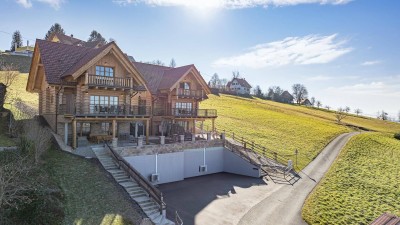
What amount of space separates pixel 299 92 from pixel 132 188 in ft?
394

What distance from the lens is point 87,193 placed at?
17.2 m

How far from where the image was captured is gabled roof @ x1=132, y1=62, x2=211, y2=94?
3375 centimetres

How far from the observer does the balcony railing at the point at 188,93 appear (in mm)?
33912

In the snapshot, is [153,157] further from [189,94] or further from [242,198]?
[189,94]

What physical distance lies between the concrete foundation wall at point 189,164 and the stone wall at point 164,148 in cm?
32

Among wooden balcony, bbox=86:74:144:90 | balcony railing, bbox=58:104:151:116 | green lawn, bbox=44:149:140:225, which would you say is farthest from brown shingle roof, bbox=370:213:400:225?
wooden balcony, bbox=86:74:144:90

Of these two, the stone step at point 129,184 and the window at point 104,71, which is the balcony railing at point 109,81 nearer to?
the window at point 104,71

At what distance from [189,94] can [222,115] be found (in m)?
24.5

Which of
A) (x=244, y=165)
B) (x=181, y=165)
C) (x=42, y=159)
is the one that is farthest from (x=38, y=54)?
(x=244, y=165)

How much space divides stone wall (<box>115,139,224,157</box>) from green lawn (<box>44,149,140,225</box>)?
9.59 feet

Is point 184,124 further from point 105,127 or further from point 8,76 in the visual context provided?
point 8,76

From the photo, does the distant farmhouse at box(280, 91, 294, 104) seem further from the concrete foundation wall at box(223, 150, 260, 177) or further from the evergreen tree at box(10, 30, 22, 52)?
the evergreen tree at box(10, 30, 22, 52)

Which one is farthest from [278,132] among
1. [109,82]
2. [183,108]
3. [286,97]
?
[286,97]

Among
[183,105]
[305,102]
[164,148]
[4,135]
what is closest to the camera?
[4,135]
